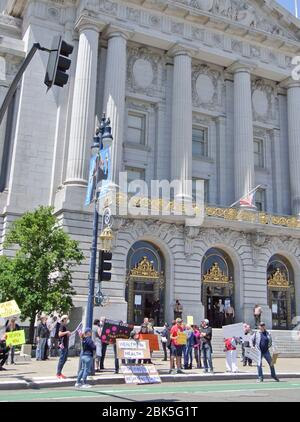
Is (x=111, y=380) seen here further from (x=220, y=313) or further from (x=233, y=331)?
(x=220, y=313)

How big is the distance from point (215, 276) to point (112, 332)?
16.8m

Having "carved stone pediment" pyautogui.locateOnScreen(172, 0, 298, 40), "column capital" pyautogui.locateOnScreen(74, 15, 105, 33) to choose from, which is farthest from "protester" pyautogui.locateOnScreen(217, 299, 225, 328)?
"carved stone pediment" pyautogui.locateOnScreen(172, 0, 298, 40)

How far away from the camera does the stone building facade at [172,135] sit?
3183 cm

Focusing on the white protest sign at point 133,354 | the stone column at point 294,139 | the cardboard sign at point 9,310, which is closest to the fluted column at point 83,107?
the cardboard sign at point 9,310

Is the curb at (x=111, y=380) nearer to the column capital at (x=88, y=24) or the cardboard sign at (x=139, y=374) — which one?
the cardboard sign at (x=139, y=374)

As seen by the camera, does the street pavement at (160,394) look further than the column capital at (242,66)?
No

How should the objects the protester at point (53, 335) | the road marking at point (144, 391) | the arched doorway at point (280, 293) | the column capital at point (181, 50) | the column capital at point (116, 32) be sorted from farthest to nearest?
the column capital at point (181, 50) < the arched doorway at point (280, 293) < the column capital at point (116, 32) < the protester at point (53, 335) < the road marking at point (144, 391)

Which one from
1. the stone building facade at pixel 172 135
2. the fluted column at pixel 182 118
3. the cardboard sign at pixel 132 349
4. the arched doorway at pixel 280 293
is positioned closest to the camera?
the cardboard sign at pixel 132 349

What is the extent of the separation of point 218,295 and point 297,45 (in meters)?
22.7

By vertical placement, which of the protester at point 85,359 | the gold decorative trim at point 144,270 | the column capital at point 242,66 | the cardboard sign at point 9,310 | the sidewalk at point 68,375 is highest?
the column capital at point 242,66

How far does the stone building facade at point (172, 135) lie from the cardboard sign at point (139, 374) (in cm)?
1225

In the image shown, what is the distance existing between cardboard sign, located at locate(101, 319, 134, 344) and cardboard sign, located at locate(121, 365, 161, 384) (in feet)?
7.95

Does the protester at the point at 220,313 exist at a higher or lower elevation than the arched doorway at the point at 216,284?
lower

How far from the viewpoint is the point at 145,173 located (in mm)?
35656
